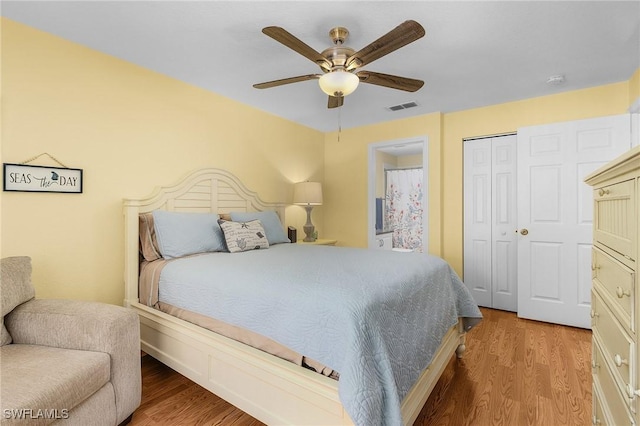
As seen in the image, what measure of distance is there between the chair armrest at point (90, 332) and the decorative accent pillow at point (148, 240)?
764mm

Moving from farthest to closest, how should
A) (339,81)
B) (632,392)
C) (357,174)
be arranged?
1. (357,174)
2. (339,81)
3. (632,392)

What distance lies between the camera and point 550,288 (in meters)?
3.12

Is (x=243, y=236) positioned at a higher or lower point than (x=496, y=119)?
lower

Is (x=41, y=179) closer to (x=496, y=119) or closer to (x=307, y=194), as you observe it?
(x=307, y=194)

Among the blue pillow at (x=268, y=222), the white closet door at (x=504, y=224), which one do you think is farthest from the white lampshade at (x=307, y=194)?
the white closet door at (x=504, y=224)

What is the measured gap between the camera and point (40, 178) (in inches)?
80.9

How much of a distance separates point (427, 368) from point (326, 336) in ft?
2.50

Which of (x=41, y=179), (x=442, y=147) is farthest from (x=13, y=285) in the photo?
(x=442, y=147)

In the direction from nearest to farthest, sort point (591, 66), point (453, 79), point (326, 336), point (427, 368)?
point (326, 336) < point (427, 368) < point (591, 66) < point (453, 79)

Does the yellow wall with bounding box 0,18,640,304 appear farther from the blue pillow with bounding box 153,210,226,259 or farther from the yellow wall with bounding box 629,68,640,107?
the blue pillow with bounding box 153,210,226,259

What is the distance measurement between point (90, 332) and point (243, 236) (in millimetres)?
1362

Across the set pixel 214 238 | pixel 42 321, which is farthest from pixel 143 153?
pixel 42 321

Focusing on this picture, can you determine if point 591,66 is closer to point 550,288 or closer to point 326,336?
point 550,288

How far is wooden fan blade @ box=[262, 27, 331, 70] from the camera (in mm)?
1610
